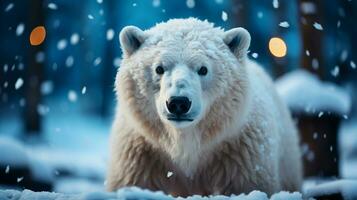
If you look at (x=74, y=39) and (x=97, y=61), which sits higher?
(x=74, y=39)

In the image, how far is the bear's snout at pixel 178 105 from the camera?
2.93 m

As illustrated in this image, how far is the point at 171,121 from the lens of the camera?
9.98 ft

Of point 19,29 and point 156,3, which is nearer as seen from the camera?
point 156,3

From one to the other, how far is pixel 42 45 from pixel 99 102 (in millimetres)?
718

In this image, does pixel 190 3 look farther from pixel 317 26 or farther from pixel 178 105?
pixel 178 105

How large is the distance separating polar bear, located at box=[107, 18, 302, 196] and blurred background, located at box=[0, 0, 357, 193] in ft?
3.29

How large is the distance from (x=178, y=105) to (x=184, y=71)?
218 millimetres

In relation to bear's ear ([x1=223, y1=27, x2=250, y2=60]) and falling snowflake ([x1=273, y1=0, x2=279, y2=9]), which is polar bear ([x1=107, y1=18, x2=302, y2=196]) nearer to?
bear's ear ([x1=223, y1=27, x2=250, y2=60])

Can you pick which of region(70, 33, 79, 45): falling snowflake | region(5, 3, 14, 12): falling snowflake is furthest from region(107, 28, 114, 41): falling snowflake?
region(5, 3, 14, 12): falling snowflake

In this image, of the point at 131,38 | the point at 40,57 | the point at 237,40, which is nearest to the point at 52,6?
the point at 40,57

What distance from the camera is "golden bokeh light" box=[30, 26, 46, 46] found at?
17.8 feet

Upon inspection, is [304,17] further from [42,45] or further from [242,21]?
[42,45]

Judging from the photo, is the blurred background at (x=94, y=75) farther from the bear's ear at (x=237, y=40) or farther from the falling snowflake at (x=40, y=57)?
the bear's ear at (x=237, y=40)

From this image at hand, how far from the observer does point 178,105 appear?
2949 mm
